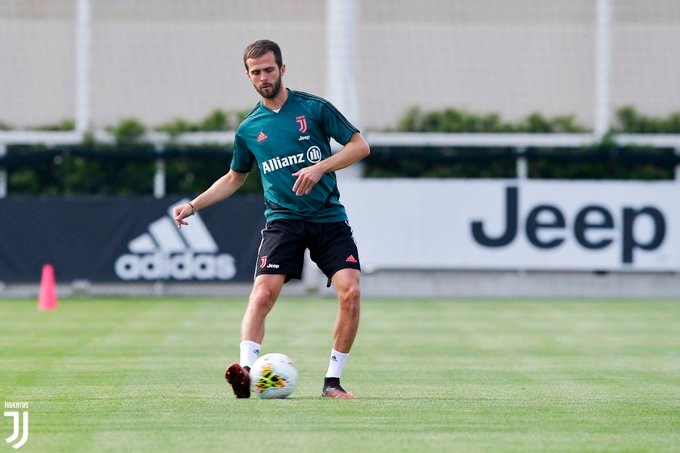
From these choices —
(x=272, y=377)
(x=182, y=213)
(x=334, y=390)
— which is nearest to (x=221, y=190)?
(x=182, y=213)

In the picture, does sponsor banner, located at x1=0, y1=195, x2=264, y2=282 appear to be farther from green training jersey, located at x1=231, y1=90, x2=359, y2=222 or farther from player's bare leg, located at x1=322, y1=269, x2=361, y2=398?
player's bare leg, located at x1=322, y1=269, x2=361, y2=398

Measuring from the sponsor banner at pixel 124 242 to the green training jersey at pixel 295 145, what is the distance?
13853 millimetres

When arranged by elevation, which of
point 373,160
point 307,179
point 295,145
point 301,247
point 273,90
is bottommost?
point 373,160

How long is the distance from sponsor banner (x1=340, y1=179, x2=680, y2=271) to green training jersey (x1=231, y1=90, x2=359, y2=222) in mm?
14013

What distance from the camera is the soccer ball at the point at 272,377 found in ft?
28.5

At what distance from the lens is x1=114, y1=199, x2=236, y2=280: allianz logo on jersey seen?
2300 centimetres

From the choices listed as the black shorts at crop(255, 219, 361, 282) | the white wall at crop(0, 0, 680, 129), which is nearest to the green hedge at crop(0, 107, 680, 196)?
the white wall at crop(0, 0, 680, 129)

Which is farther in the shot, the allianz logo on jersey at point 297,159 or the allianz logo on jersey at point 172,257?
the allianz logo on jersey at point 172,257

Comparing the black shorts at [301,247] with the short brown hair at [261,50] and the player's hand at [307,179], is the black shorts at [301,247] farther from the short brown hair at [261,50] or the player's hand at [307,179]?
the short brown hair at [261,50]

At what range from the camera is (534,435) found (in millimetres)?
7035

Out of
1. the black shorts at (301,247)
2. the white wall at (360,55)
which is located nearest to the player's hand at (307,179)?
the black shorts at (301,247)

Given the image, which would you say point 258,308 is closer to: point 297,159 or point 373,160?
point 297,159

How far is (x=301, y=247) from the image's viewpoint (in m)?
9.16

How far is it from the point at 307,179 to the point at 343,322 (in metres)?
1.09
